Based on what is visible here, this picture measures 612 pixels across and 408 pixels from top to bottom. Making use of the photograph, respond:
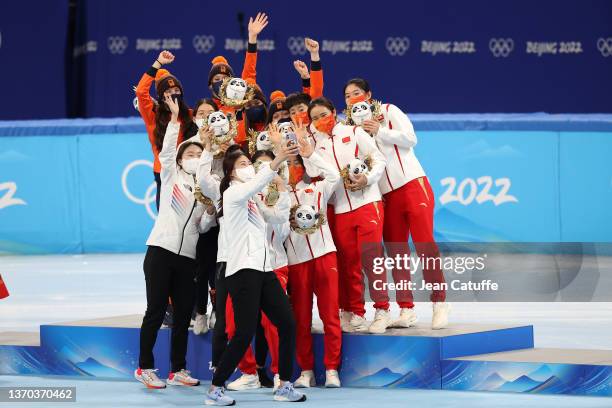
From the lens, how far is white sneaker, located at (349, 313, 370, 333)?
8.52 metres

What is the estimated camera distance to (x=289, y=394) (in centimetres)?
770

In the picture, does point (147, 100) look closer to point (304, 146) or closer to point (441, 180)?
point (304, 146)

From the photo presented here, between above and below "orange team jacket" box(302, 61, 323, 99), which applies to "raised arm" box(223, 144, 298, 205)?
below

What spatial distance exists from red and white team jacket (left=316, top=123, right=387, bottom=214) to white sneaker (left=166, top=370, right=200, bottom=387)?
149 centimetres

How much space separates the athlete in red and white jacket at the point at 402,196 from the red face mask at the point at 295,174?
567mm

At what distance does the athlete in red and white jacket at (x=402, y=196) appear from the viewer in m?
8.57

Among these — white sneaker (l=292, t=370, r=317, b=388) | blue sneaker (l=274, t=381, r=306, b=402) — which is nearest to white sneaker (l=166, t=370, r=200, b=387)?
white sneaker (l=292, t=370, r=317, b=388)

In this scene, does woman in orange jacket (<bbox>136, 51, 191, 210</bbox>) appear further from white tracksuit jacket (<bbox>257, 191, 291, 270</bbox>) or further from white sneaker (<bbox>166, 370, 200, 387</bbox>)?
white sneaker (<bbox>166, 370, 200, 387</bbox>)

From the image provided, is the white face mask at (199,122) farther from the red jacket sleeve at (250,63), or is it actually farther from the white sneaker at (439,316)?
the white sneaker at (439,316)

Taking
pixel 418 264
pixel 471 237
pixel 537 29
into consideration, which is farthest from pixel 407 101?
pixel 418 264

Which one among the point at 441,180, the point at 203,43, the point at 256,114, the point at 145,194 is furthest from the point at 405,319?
the point at 203,43

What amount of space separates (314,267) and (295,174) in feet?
2.03

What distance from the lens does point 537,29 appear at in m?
18.0

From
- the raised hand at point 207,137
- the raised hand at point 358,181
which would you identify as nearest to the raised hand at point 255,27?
the raised hand at point 207,137
